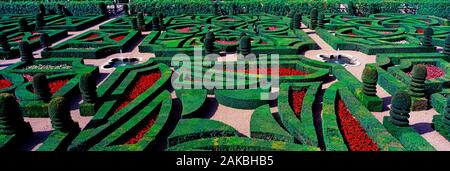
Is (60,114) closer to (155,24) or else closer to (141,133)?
(141,133)

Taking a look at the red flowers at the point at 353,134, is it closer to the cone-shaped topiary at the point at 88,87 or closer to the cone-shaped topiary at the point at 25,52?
the cone-shaped topiary at the point at 88,87

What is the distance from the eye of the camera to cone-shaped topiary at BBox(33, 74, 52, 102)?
13211mm

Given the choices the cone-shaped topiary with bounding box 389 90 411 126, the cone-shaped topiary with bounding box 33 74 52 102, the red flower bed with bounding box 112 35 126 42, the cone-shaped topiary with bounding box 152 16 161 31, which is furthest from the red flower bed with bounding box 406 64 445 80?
the red flower bed with bounding box 112 35 126 42

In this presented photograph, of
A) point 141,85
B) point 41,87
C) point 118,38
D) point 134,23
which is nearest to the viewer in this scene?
point 41,87

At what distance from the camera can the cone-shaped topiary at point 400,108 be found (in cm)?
1071

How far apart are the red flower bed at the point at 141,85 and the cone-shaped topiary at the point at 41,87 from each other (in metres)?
2.86

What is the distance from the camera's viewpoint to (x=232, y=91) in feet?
47.8

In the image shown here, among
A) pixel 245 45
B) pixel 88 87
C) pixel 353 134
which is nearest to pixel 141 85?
pixel 88 87

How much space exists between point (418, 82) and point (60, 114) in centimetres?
1325

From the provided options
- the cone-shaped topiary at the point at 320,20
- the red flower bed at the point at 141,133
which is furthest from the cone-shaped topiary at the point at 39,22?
the cone-shaped topiary at the point at 320,20

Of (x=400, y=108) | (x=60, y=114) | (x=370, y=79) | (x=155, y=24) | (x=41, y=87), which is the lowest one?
(x=60, y=114)
